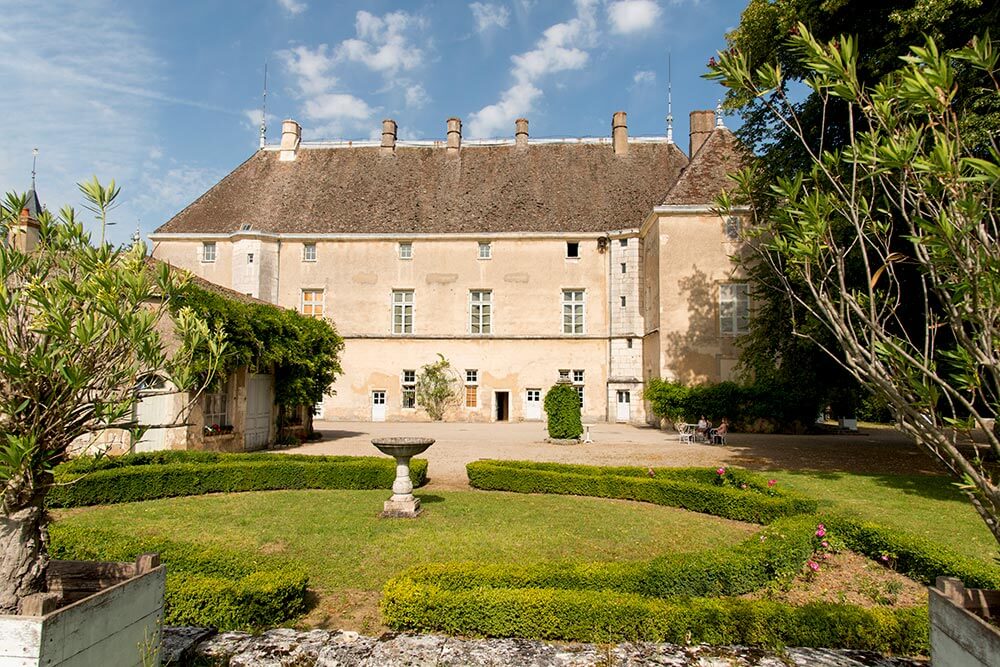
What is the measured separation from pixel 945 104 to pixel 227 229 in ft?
92.9

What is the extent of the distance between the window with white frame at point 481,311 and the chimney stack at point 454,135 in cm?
787

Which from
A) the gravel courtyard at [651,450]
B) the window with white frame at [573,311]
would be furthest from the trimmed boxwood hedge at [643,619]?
the window with white frame at [573,311]

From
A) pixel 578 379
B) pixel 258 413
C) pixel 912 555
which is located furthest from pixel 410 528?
pixel 578 379

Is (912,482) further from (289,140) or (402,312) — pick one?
(289,140)

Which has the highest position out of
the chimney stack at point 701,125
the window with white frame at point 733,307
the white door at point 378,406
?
the chimney stack at point 701,125

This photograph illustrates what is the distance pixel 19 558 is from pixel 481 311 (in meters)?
24.0

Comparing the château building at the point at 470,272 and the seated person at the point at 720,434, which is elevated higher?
the château building at the point at 470,272

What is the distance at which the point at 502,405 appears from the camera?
2666cm

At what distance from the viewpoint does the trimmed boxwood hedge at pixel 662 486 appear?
8.30 m

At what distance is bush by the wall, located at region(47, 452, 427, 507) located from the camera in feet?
31.2

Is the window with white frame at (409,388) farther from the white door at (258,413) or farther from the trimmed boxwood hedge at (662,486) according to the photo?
the trimmed boxwood hedge at (662,486)

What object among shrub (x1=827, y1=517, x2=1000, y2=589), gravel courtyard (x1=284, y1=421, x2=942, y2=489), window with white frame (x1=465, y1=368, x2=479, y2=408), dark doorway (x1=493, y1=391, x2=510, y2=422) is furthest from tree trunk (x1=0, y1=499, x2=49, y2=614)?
dark doorway (x1=493, y1=391, x2=510, y2=422)

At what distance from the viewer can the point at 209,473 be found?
10391 mm

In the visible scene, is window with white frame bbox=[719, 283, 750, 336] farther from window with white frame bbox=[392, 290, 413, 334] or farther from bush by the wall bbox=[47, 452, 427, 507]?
bush by the wall bbox=[47, 452, 427, 507]
